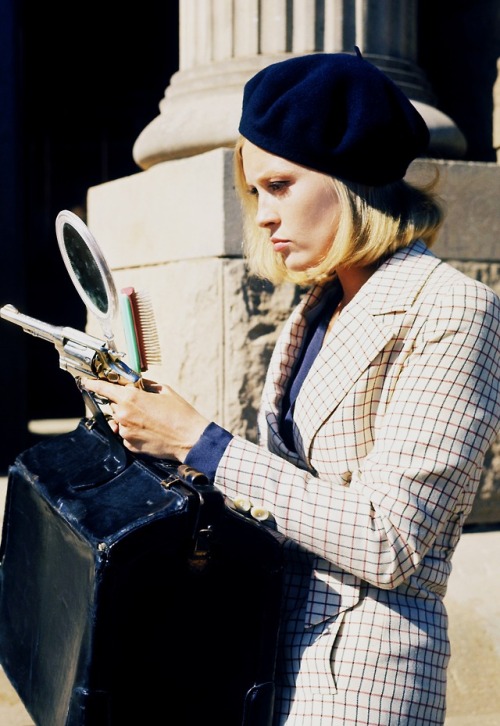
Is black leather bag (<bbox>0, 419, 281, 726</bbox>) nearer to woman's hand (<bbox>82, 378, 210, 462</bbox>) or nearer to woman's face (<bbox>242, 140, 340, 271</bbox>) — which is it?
woman's hand (<bbox>82, 378, 210, 462</bbox>)

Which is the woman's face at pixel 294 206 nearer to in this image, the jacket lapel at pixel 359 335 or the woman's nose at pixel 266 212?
the woman's nose at pixel 266 212

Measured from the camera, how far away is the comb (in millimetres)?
1558

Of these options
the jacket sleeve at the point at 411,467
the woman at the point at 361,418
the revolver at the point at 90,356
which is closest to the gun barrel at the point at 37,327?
the revolver at the point at 90,356

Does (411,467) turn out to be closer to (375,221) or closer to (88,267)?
(375,221)

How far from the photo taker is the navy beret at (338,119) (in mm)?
1577

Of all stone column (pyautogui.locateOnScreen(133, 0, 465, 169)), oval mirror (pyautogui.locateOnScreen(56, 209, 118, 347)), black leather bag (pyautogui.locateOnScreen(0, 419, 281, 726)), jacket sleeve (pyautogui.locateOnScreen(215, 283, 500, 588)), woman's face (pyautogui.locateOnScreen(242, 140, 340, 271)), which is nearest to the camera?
black leather bag (pyautogui.locateOnScreen(0, 419, 281, 726))

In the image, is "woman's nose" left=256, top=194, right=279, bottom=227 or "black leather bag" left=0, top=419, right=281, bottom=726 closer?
"black leather bag" left=0, top=419, right=281, bottom=726

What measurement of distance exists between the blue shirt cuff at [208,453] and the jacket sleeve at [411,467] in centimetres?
1

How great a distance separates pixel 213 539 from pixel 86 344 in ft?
1.28

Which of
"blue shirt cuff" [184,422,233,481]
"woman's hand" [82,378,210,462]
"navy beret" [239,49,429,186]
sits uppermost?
"navy beret" [239,49,429,186]

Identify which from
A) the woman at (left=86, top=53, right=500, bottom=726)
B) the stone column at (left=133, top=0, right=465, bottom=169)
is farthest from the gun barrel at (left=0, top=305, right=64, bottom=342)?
the stone column at (left=133, top=0, right=465, bottom=169)

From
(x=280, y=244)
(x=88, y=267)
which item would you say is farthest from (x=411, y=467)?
(x=88, y=267)

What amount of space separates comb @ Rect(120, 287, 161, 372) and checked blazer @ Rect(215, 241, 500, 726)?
228mm

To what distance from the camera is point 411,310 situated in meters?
1.56
